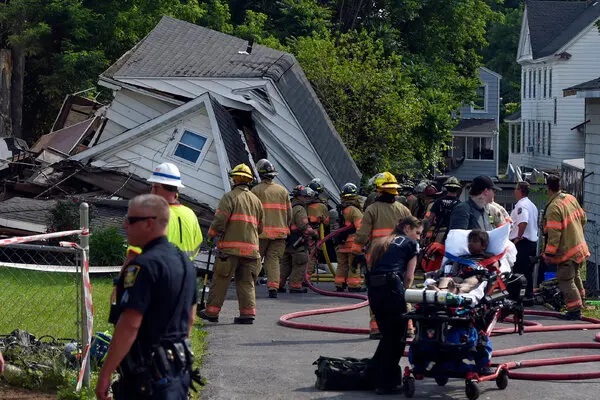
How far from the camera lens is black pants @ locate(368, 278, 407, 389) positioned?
9766mm

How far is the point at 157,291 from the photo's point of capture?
5906mm

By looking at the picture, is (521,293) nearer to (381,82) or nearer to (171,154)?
(171,154)

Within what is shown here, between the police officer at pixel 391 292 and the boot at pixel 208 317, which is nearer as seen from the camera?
the police officer at pixel 391 292

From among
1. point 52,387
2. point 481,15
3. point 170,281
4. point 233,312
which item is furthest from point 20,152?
point 481,15

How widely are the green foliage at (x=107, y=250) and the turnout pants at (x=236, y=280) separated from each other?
4775 mm

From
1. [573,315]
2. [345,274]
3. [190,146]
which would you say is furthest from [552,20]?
[573,315]

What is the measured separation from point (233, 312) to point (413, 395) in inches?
229

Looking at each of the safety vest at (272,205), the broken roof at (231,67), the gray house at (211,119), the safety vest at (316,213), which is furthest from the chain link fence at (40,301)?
the broken roof at (231,67)

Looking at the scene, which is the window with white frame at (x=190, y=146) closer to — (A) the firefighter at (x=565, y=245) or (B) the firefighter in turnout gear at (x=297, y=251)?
(B) the firefighter in turnout gear at (x=297, y=251)

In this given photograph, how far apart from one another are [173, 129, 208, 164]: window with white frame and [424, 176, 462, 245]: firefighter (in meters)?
6.02

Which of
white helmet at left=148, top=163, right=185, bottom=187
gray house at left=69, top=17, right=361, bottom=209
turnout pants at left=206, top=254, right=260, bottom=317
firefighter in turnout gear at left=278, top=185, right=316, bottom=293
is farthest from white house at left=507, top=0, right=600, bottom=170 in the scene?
white helmet at left=148, top=163, right=185, bottom=187

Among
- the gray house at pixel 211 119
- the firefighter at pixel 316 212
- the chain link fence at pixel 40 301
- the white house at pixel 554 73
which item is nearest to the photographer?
the chain link fence at pixel 40 301

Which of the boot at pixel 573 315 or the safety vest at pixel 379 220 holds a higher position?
the safety vest at pixel 379 220

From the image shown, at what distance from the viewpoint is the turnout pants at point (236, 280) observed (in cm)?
1347
